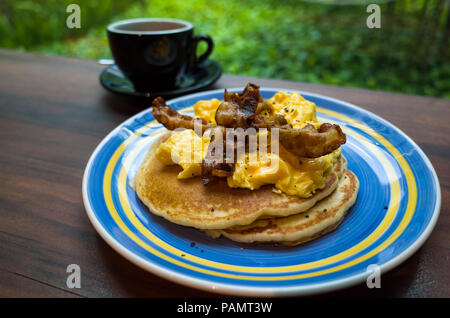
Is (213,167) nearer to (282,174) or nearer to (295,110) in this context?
(282,174)

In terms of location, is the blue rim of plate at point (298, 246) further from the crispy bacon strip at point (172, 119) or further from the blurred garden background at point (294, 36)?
the blurred garden background at point (294, 36)

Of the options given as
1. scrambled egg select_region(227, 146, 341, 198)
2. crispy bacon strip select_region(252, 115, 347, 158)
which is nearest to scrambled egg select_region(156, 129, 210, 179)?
scrambled egg select_region(227, 146, 341, 198)

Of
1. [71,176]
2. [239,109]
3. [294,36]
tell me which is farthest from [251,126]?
[294,36]

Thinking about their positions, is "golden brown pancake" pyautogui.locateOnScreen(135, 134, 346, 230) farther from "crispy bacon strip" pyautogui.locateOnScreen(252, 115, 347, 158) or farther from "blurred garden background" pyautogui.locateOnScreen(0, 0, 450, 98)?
"blurred garden background" pyautogui.locateOnScreen(0, 0, 450, 98)

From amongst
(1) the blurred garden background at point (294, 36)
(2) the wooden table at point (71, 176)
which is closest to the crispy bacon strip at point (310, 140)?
(2) the wooden table at point (71, 176)

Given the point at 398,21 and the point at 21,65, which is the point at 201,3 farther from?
the point at 21,65
